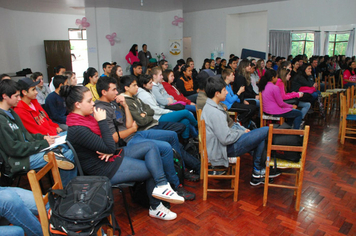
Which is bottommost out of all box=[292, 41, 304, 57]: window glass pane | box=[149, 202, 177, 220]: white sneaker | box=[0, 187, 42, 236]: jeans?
box=[149, 202, 177, 220]: white sneaker

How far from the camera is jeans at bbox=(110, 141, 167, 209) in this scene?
2.19 metres

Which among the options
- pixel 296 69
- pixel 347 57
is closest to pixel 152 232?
pixel 296 69

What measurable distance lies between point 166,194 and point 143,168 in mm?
303

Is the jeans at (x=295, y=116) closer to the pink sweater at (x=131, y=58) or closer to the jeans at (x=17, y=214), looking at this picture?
the jeans at (x=17, y=214)

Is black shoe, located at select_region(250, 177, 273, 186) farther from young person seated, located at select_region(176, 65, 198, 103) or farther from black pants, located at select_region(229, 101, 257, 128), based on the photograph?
young person seated, located at select_region(176, 65, 198, 103)

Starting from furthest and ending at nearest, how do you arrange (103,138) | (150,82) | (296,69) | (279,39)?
(279,39) → (296,69) → (150,82) → (103,138)

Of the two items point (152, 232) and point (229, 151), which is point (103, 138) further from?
point (229, 151)

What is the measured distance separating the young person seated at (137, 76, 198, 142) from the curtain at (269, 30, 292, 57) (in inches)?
243

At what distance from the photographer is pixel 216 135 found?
8.63 ft

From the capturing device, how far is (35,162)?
2340 millimetres

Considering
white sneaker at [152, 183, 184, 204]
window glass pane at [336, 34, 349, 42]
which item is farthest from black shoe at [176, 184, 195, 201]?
window glass pane at [336, 34, 349, 42]

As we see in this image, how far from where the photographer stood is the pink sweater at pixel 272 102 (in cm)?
423

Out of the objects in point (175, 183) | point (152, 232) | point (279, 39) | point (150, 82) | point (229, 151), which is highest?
point (279, 39)

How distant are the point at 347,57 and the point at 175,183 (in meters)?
7.32
